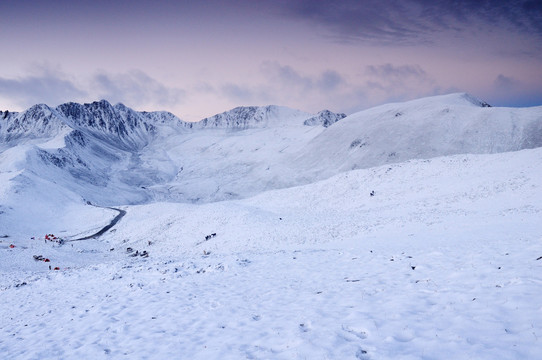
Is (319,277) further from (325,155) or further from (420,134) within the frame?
(325,155)

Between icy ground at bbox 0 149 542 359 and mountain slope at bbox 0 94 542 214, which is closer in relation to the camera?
icy ground at bbox 0 149 542 359

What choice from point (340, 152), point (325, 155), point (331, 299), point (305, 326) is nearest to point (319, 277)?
point (331, 299)

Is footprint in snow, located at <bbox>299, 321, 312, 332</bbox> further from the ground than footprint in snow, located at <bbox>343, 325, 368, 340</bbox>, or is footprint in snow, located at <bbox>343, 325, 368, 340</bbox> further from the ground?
footprint in snow, located at <bbox>343, 325, 368, 340</bbox>

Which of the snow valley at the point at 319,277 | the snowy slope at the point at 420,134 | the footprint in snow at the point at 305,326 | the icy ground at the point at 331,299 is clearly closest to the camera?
the icy ground at the point at 331,299

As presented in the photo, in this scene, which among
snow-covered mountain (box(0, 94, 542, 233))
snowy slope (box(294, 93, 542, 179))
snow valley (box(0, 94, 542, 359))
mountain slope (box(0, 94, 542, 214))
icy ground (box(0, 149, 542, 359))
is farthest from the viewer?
mountain slope (box(0, 94, 542, 214))

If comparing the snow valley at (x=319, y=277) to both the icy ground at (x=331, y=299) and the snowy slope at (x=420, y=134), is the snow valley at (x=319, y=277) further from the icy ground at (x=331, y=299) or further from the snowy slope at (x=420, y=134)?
the snowy slope at (x=420, y=134)

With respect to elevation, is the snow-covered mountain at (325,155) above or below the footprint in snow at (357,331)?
above

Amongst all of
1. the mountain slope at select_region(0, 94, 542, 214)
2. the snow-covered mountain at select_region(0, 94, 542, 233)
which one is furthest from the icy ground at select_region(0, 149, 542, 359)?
the mountain slope at select_region(0, 94, 542, 214)

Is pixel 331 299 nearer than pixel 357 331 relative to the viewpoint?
No

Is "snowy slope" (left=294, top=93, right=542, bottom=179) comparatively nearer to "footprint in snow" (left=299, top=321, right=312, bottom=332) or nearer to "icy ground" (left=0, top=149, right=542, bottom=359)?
"icy ground" (left=0, top=149, right=542, bottom=359)

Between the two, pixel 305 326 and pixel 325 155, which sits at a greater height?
pixel 325 155

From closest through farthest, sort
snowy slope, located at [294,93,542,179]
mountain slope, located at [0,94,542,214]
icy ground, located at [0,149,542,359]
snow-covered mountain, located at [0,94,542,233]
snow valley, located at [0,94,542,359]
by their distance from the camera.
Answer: icy ground, located at [0,149,542,359]
snow valley, located at [0,94,542,359]
snowy slope, located at [294,93,542,179]
snow-covered mountain, located at [0,94,542,233]
mountain slope, located at [0,94,542,214]

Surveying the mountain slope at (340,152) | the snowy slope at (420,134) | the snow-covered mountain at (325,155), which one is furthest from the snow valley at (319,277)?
the mountain slope at (340,152)

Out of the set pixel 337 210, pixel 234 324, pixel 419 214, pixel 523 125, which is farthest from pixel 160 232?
pixel 523 125
